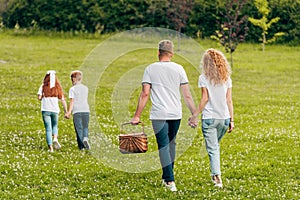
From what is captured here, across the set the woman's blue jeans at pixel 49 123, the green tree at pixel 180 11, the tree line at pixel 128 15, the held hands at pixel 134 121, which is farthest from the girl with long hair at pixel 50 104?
the tree line at pixel 128 15

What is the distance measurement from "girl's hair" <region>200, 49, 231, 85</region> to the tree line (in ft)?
118

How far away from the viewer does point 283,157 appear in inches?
593

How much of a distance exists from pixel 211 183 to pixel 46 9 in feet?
141

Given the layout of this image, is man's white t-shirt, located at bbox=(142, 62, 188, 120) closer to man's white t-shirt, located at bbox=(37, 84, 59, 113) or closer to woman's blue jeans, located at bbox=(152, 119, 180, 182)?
woman's blue jeans, located at bbox=(152, 119, 180, 182)

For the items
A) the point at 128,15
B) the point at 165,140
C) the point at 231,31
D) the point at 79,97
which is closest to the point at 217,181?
the point at 165,140

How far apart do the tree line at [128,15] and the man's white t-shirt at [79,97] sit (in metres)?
32.2

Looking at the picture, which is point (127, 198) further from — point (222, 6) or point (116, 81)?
point (222, 6)

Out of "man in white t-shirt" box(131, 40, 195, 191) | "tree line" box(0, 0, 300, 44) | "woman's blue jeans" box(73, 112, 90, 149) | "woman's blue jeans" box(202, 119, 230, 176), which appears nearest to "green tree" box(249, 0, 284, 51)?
"tree line" box(0, 0, 300, 44)

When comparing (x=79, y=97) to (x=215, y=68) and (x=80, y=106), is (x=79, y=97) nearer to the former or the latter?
(x=80, y=106)

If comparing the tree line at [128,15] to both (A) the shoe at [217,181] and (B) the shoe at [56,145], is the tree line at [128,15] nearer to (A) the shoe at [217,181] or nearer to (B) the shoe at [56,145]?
(B) the shoe at [56,145]

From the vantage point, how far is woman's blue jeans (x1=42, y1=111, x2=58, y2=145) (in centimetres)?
1578

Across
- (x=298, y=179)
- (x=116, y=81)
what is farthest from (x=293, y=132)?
(x=116, y=81)

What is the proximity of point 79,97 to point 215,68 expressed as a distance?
5128mm

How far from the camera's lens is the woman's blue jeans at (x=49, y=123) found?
15.8m
